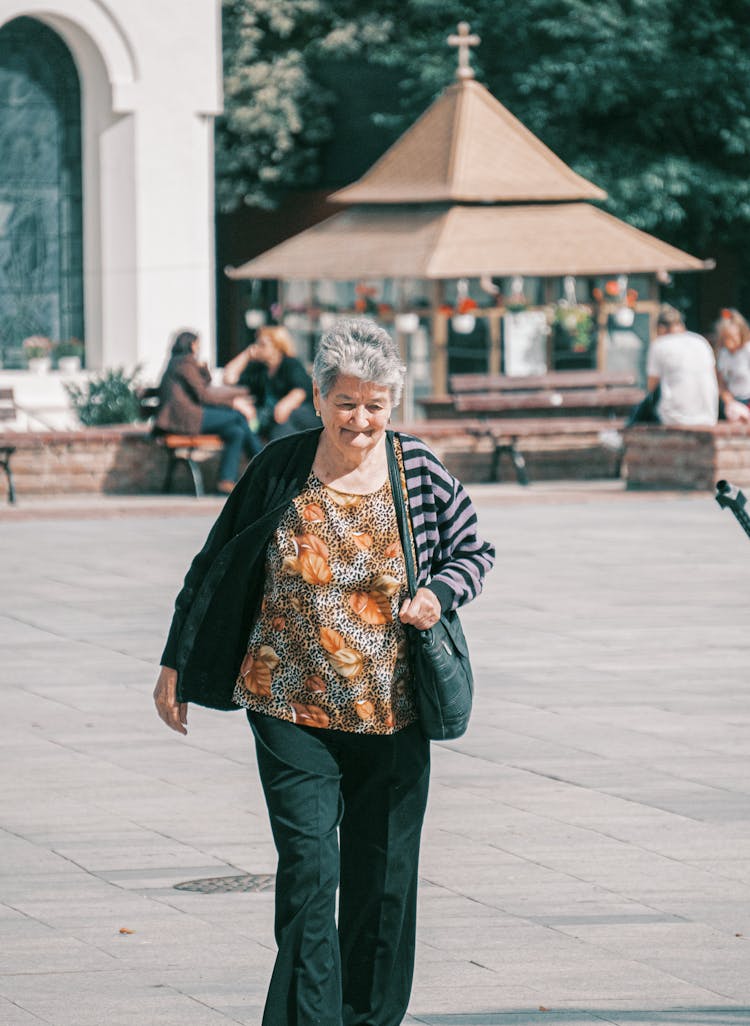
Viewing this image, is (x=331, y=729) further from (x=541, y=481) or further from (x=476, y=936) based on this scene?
(x=541, y=481)

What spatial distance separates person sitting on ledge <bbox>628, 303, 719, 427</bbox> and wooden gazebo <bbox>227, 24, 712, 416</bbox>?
11.2 ft

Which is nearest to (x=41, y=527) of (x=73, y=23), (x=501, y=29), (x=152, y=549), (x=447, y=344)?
(x=152, y=549)

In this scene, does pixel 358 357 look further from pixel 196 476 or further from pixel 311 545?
pixel 196 476

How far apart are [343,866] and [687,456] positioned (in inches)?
552

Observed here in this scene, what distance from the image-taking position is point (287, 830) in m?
4.69

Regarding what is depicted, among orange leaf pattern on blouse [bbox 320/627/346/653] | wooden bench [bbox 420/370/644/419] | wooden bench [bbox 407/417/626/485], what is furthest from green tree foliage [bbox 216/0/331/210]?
orange leaf pattern on blouse [bbox 320/627/346/653]

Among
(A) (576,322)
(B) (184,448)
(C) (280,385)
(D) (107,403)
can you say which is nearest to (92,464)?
(B) (184,448)

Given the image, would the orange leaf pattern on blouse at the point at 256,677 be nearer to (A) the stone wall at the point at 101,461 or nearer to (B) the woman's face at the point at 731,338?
(A) the stone wall at the point at 101,461

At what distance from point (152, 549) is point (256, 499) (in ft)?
33.7

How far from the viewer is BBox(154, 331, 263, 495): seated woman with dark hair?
60.6 ft

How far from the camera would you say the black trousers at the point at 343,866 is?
4672 mm

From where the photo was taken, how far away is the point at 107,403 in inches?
858

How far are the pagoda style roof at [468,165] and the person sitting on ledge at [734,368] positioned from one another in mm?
3238

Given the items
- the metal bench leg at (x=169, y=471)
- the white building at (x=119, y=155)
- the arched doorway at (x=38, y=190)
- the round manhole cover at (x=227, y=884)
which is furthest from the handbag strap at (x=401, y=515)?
the arched doorway at (x=38, y=190)
